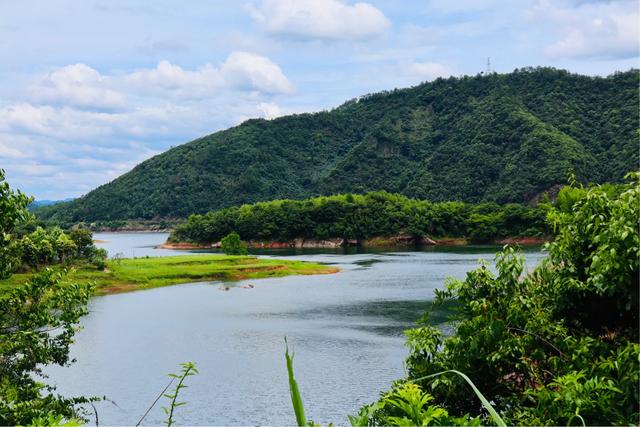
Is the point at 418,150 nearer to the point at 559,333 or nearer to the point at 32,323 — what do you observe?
the point at 32,323

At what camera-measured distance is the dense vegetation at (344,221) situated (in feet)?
310

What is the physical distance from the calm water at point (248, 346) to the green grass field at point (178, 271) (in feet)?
6.46

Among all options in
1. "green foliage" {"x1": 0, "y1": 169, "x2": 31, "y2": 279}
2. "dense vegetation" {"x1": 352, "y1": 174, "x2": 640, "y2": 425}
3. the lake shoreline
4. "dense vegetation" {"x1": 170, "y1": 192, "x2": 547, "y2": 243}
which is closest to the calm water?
"green foliage" {"x1": 0, "y1": 169, "x2": 31, "y2": 279}

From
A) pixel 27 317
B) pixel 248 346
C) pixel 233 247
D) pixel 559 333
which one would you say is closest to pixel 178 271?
pixel 233 247

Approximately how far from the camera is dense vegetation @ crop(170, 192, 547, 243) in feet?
310

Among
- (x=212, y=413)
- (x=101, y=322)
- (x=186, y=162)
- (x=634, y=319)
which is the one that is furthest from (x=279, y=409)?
(x=186, y=162)

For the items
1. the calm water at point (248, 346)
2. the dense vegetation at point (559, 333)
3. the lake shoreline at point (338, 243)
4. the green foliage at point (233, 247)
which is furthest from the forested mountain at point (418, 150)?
the dense vegetation at point (559, 333)

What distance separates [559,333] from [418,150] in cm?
15298

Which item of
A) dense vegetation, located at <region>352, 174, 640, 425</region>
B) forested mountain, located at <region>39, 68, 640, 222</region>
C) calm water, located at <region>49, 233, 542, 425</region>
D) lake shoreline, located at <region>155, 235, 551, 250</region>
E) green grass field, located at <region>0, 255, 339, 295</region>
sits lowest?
calm water, located at <region>49, 233, 542, 425</region>

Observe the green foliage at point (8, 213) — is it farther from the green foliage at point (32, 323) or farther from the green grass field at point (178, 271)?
the green grass field at point (178, 271)

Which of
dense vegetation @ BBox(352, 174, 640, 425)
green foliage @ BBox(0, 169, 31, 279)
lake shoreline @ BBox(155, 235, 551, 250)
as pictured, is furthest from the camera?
lake shoreline @ BBox(155, 235, 551, 250)

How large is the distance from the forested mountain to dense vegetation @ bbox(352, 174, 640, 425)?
106986 millimetres

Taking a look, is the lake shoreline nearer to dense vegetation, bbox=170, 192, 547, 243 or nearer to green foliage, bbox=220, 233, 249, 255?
dense vegetation, bbox=170, 192, 547, 243

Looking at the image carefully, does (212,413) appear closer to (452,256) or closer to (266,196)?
(452,256)
